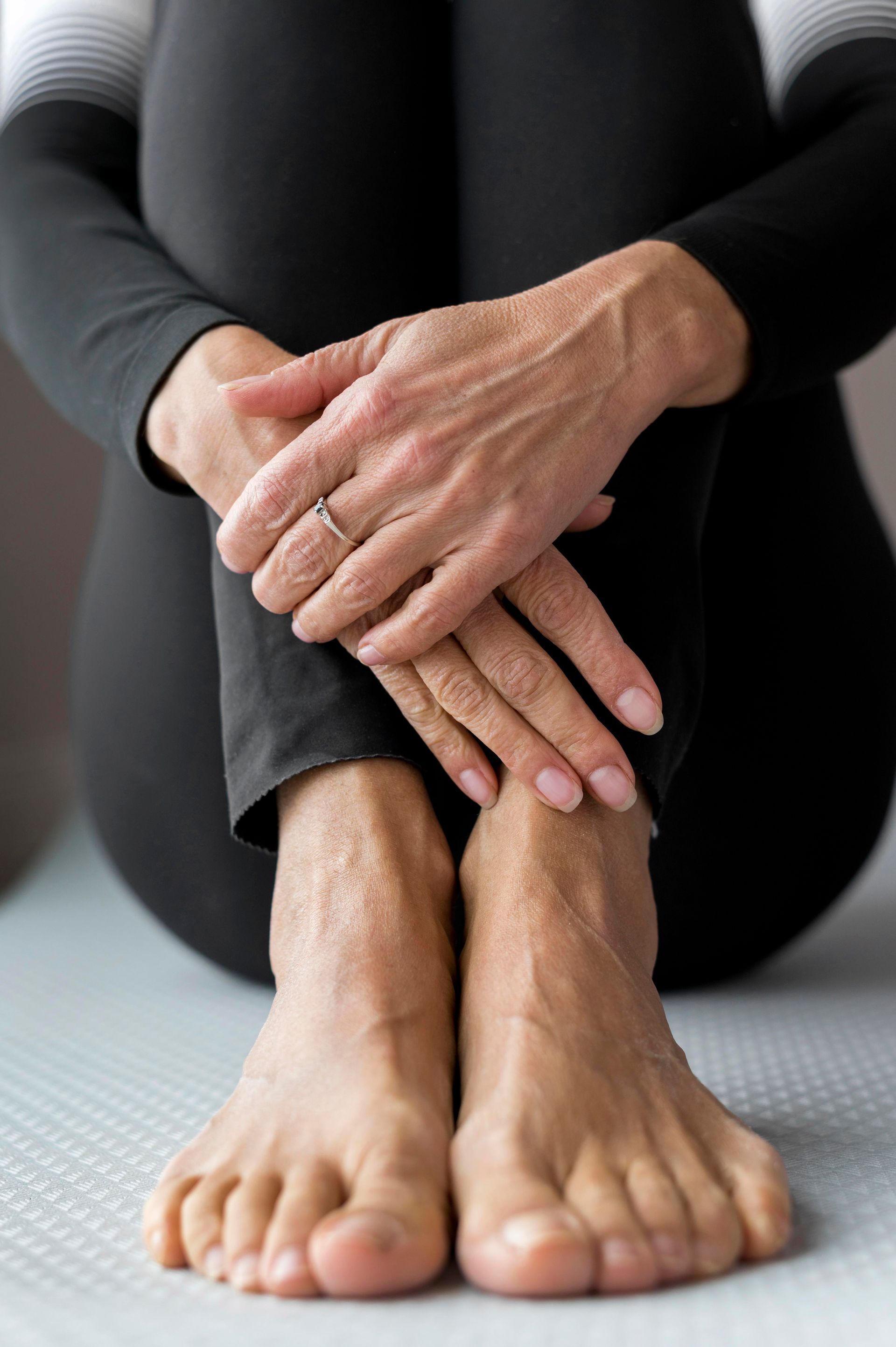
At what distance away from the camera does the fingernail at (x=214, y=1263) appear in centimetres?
41

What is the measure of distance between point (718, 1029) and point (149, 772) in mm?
425

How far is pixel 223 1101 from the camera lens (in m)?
0.65

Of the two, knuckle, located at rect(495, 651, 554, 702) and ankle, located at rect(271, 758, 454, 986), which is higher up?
knuckle, located at rect(495, 651, 554, 702)

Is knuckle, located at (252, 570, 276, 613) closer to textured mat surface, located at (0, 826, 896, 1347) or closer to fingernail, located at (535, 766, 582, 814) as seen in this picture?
fingernail, located at (535, 766, 582, 814)

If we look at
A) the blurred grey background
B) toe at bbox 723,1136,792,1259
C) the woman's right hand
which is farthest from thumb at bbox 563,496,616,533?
the blurred grey background

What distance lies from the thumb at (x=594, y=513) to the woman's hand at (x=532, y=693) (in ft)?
0.09

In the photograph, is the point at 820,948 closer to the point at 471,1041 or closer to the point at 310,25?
the point at 471,1041

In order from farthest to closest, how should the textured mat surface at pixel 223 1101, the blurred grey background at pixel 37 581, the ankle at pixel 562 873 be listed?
the blurred grey background at pixel 37 581
the ankle at pixel 562 873
the textured mat surface at pixel 223 1101

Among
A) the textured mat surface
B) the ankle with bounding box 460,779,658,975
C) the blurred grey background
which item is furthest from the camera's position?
the blurred grey background

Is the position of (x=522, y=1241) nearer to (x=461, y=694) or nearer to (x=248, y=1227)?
(x=248, y=1227)

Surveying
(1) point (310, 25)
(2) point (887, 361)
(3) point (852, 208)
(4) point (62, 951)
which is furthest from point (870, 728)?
(2) point (887, 361)

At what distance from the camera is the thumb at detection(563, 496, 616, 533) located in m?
0.58

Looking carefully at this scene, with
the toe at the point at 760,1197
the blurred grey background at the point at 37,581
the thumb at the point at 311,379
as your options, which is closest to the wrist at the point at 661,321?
the thumb at the point at 311,379

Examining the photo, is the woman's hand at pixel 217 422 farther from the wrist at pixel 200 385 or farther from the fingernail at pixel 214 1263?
the fingernail at pixel 214 1263
